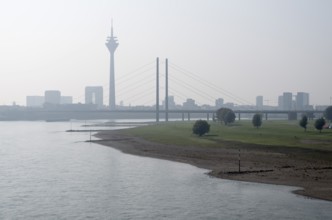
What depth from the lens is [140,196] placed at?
20844mm

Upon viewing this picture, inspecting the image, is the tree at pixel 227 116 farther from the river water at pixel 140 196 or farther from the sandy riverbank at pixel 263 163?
the river water at pixel 140 196

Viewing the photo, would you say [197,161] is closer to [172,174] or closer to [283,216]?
[172,174]

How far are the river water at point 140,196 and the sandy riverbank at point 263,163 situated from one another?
1.19 metres

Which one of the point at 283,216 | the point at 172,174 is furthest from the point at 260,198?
the point at 172,174

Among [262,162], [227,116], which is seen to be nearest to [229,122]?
[227,116]

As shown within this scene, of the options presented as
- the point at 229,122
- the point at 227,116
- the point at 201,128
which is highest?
the point at 227,116

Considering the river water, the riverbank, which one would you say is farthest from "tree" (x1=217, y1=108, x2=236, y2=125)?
the river water

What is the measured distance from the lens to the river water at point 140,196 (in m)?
17.9

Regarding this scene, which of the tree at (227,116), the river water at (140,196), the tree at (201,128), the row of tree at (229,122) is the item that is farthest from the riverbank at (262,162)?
the tree at (227,116)

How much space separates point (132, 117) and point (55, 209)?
173368 mm

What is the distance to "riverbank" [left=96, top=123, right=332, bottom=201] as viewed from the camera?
2392 cm

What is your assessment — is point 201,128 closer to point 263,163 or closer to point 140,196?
point 263,163

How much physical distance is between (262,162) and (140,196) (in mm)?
12292

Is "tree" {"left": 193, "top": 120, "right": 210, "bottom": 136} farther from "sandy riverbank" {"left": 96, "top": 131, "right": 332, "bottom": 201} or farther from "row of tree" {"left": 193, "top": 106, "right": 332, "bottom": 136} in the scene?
"sandy riverbank" {"left": 96, "top": 131, "right": 332, "bottom": 201}
